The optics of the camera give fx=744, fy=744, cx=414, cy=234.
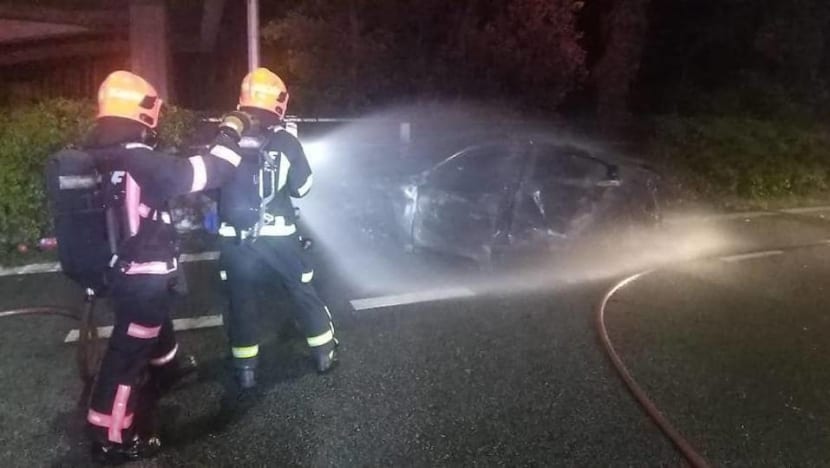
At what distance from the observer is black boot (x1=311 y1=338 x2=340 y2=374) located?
438 centimetres

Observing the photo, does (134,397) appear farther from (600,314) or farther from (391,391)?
(600,314)

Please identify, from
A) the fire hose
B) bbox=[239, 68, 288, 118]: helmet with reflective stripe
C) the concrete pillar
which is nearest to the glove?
bbox=[239, 68, 288, 118]: helmet with reflective stripe

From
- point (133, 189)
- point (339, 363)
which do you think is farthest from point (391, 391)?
point (133, 189)

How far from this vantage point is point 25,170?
6.69m

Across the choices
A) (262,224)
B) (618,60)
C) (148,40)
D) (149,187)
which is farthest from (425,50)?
(149,187)

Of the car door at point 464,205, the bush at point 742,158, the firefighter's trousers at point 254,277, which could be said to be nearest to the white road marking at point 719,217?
the bush at point 742,158

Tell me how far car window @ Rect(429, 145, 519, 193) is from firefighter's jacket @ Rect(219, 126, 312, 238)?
97.5 inches

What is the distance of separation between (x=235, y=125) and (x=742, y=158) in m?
9.52

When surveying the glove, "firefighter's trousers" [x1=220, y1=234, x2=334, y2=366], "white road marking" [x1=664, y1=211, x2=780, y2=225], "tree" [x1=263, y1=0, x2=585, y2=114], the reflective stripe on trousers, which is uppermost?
"tree" [x1=263, y1=0, x2=585, y2=114]

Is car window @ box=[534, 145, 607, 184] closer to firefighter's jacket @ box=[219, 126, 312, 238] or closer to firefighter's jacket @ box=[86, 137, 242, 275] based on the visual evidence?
firefighter's jacket @ box=[219, 126, 312, 238]

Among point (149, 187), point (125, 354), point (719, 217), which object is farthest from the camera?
point (719, 217)

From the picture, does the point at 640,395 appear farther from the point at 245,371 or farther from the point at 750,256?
the point at 750,256

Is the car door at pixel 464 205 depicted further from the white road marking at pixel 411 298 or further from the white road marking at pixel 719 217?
the white road marking at pixel 719 217

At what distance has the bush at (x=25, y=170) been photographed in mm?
6621
